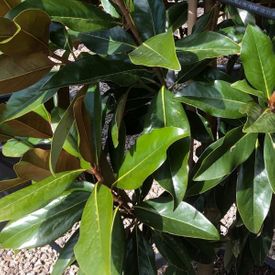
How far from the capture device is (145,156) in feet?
3.20

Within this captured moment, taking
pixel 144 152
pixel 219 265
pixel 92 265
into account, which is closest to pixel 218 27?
pixel 144 152

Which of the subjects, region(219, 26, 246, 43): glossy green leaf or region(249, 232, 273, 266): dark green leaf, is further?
region(249, 232, 273, 266): dark green leaf

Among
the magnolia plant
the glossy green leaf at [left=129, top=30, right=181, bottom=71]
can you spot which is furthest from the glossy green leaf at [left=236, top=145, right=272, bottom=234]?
the glossy green leaf at [left=129, top=30, right=181, bottom=71]

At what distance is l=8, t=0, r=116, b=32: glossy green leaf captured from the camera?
922mm

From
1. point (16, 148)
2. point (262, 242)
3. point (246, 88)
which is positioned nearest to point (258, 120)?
point (246, 88)

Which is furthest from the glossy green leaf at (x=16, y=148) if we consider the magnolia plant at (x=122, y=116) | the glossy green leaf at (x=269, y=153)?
the glossy green leaf at (x=269, y=153)

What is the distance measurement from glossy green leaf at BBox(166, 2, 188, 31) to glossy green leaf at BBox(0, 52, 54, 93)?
14.6 inches

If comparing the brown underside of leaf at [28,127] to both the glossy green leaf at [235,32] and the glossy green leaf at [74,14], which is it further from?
the glossy green leaf at [235,32]

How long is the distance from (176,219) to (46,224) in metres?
0.29

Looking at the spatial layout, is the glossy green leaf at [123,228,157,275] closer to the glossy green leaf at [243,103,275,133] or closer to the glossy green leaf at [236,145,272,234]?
the glossy green leaf at [236,145,272,234]

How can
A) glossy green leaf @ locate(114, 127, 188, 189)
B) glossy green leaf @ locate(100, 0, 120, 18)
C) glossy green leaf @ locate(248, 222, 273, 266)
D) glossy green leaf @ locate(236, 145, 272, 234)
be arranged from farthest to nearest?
glossy green leaf @ locate(248, 222, 273, 266)
glossy green leaf @ locate(100, 0, 120, 18)
glossy green leaf @ locate(236, 145, 272, 234)
glossy green leaf @ locate(114, 127, 188, 189)

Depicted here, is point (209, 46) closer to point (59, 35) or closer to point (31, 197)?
point (59, 35)

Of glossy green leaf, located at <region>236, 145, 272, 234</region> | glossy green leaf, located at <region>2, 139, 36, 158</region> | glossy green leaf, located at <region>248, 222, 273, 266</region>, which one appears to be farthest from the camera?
glossy green leaf, located at <region>248, 222, 273, 266</region>

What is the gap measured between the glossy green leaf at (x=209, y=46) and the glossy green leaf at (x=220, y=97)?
2.6 inches
